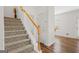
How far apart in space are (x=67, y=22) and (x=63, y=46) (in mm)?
349

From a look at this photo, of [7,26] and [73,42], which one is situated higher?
[7,26]

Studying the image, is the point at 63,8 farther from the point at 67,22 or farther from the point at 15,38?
the point at 15,38

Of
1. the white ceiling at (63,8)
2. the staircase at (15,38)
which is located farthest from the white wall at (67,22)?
the staircase at (15,38)

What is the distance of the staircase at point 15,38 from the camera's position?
170 centimetres

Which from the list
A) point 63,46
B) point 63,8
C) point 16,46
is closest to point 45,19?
point 63,8

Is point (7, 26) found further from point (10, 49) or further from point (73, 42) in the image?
point (73, 42)

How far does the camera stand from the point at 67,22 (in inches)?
66.8

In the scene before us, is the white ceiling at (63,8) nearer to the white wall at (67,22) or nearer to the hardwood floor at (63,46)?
the white wall at (67,22)

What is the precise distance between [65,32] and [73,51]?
30 centimetres

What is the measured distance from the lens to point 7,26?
1701mm

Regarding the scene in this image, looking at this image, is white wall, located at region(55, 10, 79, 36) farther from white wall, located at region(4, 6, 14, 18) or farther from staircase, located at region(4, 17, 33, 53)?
white wall, located at region(4, 6, 14, 18)

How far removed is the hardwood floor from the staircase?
264 mm

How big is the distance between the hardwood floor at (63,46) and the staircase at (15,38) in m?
0.26
